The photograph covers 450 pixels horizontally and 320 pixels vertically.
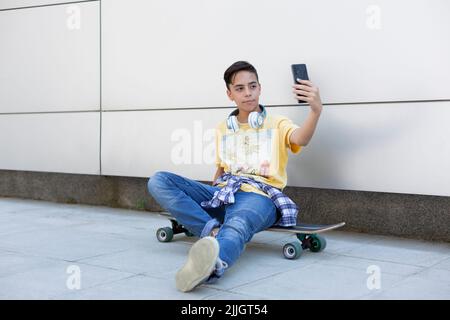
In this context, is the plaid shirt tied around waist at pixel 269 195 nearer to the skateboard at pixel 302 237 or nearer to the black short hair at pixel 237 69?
the skateboard at pixel 302 237

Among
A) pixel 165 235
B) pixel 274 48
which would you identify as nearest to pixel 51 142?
pixel 165 235

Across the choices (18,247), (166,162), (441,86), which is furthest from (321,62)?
(18,247)

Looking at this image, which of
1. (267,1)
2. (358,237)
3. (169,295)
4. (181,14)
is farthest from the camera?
(181,14)

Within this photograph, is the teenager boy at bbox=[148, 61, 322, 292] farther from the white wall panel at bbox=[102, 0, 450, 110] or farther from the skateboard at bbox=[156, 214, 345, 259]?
the white wall panel at bbox=[102, 0, 450, 110]

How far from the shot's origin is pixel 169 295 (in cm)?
293

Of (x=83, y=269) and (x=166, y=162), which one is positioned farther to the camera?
(x=166, y=162)

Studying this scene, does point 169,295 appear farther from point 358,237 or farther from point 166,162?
point 166,162

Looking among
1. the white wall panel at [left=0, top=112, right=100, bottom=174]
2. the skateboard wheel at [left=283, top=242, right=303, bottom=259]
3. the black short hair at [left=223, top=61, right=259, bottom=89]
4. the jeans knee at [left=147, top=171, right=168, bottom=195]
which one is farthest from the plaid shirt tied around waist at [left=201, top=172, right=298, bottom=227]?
the white wall panel at [left=0, top=112, right=100, bottom=174]

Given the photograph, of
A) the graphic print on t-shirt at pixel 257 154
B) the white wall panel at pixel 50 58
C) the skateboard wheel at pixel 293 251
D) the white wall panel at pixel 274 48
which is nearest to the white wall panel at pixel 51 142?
the white wall panel at pixel 50 58

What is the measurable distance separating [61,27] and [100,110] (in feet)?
3.15

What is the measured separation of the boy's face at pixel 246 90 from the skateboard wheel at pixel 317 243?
910 millimetres

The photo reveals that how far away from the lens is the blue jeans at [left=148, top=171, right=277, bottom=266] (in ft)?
11.5

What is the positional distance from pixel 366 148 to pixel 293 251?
112 cm

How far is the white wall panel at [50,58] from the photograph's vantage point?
5.95 meters
